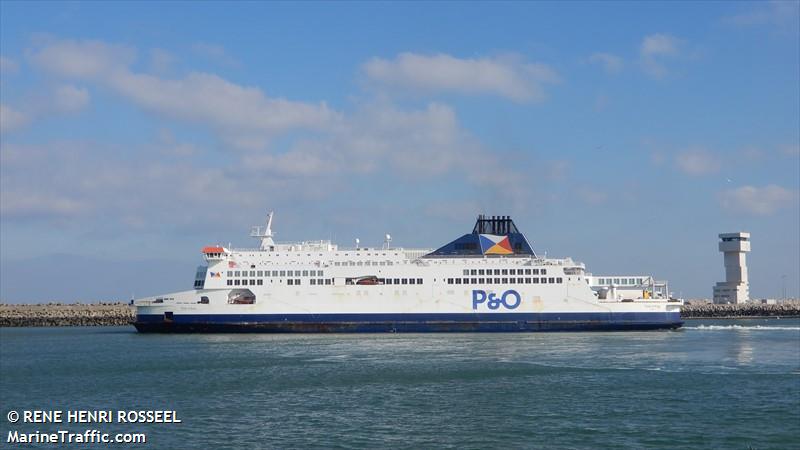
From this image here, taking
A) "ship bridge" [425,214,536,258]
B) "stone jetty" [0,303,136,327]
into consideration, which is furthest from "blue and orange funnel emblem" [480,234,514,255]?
"stone jetty" [0,303,136,327]

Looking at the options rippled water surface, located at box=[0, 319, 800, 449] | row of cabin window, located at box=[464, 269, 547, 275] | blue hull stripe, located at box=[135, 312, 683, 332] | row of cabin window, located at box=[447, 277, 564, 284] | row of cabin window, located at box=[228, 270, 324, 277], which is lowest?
rippled water surface, located at box=[0, 319, 800, 449]

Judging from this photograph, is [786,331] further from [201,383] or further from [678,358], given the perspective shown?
[201,383]

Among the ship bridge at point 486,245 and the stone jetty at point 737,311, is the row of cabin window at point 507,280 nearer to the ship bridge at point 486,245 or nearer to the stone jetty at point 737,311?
the ship bridge at point 486,245

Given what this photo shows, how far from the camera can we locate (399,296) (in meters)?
41.4

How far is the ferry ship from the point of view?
4100 cm

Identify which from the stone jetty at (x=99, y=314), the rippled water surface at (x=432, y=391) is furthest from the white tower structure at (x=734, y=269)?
the rippled water surface at (x=432, y=391)

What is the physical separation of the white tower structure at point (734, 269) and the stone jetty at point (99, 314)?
243cm

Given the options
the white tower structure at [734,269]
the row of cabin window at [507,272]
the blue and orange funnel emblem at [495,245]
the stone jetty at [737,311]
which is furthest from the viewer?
the white tower structure at [734,269]

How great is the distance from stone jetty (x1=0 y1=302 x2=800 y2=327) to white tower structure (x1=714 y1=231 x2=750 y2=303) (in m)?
2.43

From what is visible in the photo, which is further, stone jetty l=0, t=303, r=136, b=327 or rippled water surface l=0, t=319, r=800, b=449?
stone jetty l=0, t=303, r=136, b=327

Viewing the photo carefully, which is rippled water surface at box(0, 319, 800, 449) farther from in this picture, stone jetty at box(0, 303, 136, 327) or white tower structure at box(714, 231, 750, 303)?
white tower structure at box(714, 231, 750, 303)

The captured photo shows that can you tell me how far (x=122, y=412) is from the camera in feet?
60.1

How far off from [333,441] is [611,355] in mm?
16546

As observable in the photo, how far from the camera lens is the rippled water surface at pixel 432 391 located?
15594 mm
